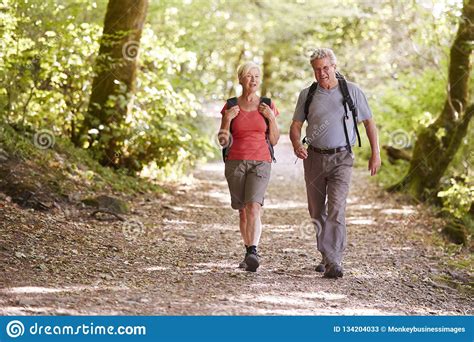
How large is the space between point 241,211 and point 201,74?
52.0 ft

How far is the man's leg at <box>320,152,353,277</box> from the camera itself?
7191mm

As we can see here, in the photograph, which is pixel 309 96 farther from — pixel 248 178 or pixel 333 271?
pixel 333 271

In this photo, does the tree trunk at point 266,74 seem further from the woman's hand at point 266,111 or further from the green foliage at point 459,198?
the woman's hand at point 266,111

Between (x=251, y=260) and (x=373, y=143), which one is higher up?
(x=373, y=143)

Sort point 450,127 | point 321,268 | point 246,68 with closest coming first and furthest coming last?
point 246,68, point 321,268, point 450,127

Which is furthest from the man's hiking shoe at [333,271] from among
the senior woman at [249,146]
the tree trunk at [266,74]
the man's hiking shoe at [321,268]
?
the tree trunk at [266,74]

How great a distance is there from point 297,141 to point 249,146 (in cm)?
47

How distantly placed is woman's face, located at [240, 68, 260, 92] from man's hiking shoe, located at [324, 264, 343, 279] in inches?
74.0

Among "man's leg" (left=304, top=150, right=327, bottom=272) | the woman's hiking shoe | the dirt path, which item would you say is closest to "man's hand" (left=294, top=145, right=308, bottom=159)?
"man's leg" (left=304, top=150, right=327, bottom=272)

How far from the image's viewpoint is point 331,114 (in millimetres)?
7086

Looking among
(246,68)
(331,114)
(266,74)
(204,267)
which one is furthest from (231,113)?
(266,74)

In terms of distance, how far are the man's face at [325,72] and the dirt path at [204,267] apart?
6.26 ft

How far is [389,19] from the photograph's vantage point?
2309cm

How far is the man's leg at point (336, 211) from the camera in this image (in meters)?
7.19
